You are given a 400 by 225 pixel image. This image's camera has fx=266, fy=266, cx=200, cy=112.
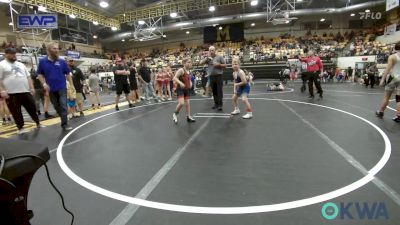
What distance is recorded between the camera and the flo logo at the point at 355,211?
1974 mm

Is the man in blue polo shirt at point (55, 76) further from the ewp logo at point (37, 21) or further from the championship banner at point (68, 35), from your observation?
the championship banner at point (68, 35)

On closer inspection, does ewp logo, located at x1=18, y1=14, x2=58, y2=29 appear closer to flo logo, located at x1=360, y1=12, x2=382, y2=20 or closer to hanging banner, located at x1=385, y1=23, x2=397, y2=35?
hanging banner, located at x1=385, y1=23, x2=397, y2=35

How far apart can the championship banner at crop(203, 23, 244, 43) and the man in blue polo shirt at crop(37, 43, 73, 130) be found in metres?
23.9

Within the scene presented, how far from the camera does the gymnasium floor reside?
2088mm

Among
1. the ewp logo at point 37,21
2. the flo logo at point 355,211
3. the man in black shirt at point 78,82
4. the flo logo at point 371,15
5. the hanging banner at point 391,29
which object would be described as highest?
the flo logo at point 371,15

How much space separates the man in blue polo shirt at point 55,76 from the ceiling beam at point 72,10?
13548 millimetres

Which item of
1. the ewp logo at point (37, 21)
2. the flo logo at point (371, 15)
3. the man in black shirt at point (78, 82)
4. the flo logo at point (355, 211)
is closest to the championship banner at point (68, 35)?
the ewp logo at point (37, 21)

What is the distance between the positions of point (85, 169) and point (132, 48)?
115 feet

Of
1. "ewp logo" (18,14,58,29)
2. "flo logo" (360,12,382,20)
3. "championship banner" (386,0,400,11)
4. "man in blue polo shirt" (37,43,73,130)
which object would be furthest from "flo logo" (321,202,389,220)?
"flo logo" (360,12,382,20)

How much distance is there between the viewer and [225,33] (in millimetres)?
27734

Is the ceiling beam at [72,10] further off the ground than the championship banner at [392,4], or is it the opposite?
the ceiling beam at [72,10]

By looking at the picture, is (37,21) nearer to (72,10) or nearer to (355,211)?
(355,211)

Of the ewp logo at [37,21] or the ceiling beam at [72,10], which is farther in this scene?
the ceiling beam at [72,10]

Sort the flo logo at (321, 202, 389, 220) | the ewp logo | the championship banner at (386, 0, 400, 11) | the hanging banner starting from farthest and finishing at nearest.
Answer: the hanging banner < the championship banner at (386, 0, 400, 11) < the ewp logo < the flo logo at (321, 202, 389, 220)
